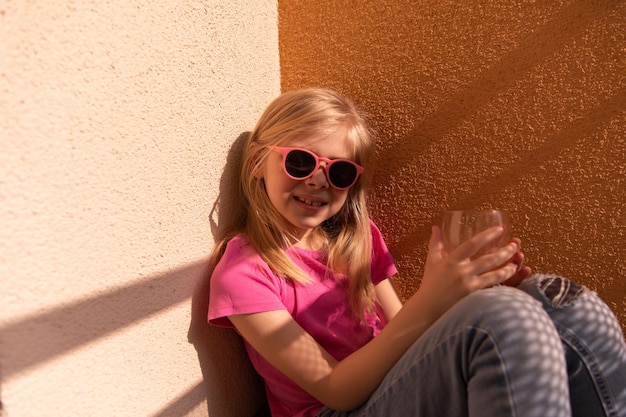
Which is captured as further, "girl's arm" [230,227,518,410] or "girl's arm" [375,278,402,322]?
"girl's arm" [375,278,402,322]

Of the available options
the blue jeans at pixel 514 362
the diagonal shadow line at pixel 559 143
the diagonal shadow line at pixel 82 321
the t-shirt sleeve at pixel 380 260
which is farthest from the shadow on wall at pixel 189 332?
the diagonal shadow line at pixel 559 143

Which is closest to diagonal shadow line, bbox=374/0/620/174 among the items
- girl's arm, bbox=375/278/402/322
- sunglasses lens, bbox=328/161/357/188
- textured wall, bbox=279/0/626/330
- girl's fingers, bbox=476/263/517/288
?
textured wall, bbox=279/0/626/330

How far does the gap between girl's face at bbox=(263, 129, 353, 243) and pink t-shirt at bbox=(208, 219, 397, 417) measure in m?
0.16

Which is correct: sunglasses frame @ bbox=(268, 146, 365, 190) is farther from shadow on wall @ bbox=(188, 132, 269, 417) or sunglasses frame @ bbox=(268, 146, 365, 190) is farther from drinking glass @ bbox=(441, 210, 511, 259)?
drinking glass @ bbox=(441, 210, 511, 259)

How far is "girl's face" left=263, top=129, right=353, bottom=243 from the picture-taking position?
57.0 inches

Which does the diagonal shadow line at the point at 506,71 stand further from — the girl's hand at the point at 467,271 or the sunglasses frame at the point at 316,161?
the girl's hand at the point at 467,271

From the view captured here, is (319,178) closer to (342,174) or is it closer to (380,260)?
(342,174)

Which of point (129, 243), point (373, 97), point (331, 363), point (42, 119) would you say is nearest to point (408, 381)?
point (331, 363)

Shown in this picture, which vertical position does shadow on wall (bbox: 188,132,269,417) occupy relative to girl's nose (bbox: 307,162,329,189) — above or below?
below

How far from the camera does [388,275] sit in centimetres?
171

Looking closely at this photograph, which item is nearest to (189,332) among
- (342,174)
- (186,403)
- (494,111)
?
(186,403)

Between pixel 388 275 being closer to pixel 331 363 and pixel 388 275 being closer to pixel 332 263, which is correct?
pixel 332 263

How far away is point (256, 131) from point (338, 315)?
0.75 meters

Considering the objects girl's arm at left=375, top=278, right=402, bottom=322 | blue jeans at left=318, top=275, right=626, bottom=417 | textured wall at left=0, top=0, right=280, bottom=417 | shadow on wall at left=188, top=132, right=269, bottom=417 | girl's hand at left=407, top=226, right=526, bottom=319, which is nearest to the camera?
textured wall at left=0, top=0, right=280, bottom=417
